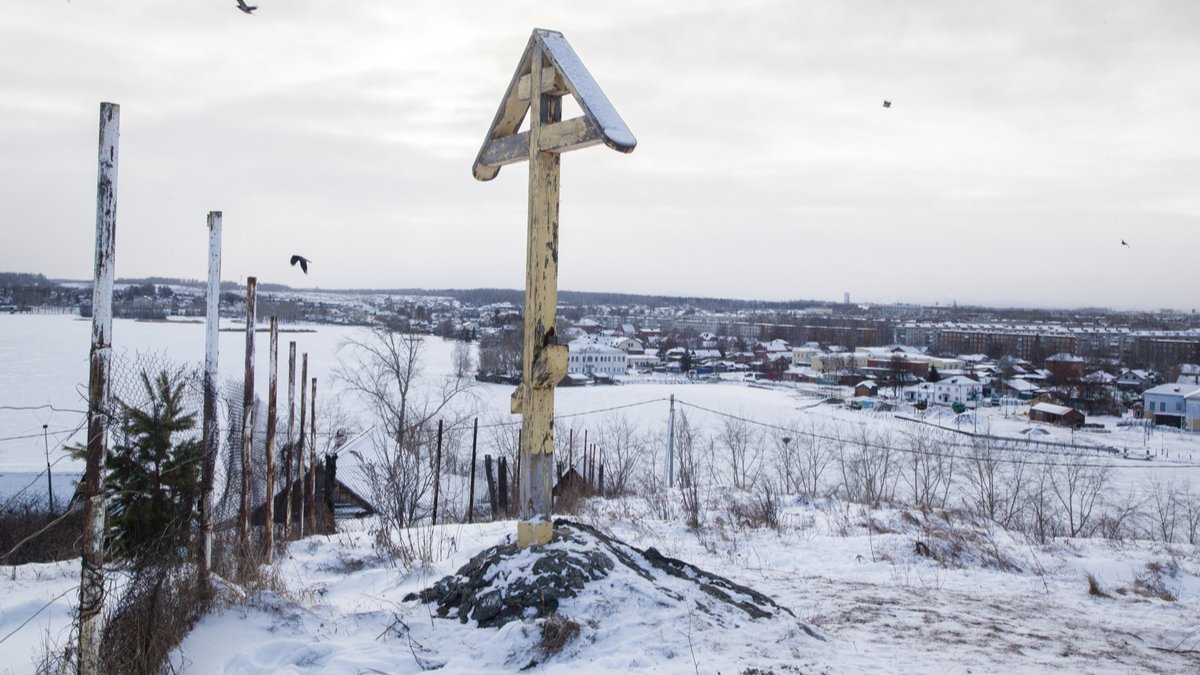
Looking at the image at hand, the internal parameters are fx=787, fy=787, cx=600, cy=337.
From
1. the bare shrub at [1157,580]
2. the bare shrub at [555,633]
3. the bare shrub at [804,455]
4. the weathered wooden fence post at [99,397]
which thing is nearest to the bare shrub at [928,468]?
the bare shrub at [804,455]

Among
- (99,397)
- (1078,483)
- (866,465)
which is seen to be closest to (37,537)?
(99,397)

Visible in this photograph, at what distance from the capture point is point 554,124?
210 inches

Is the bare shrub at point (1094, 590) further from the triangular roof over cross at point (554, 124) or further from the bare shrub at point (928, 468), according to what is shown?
the bare shrub at point (928, 468)

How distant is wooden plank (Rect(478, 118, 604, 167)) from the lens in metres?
5.01

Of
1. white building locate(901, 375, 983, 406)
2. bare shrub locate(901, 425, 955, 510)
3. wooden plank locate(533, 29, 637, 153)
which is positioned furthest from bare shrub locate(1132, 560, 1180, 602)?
white building locate(901, 375, 983, 406)

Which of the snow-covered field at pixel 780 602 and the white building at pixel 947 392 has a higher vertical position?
the snow-covered field at pixel 780 602

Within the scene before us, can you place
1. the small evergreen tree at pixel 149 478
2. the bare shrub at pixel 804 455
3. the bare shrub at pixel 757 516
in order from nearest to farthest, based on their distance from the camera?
the small evergreen tree at pixel 149 478
the bare shrub at pixel 757 516
the bare shrub at pixel 804 455

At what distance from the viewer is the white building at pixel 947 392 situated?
69562mm

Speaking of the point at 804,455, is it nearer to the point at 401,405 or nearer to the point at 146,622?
the point at 401,405

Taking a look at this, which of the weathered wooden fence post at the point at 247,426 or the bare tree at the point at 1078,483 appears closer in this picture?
the weathered wooden fence post at the point at 247,426

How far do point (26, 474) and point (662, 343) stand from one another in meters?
104

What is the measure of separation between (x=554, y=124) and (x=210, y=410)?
132 inches

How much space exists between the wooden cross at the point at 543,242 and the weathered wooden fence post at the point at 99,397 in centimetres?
233

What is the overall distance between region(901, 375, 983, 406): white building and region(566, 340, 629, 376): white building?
28917 millimetres
